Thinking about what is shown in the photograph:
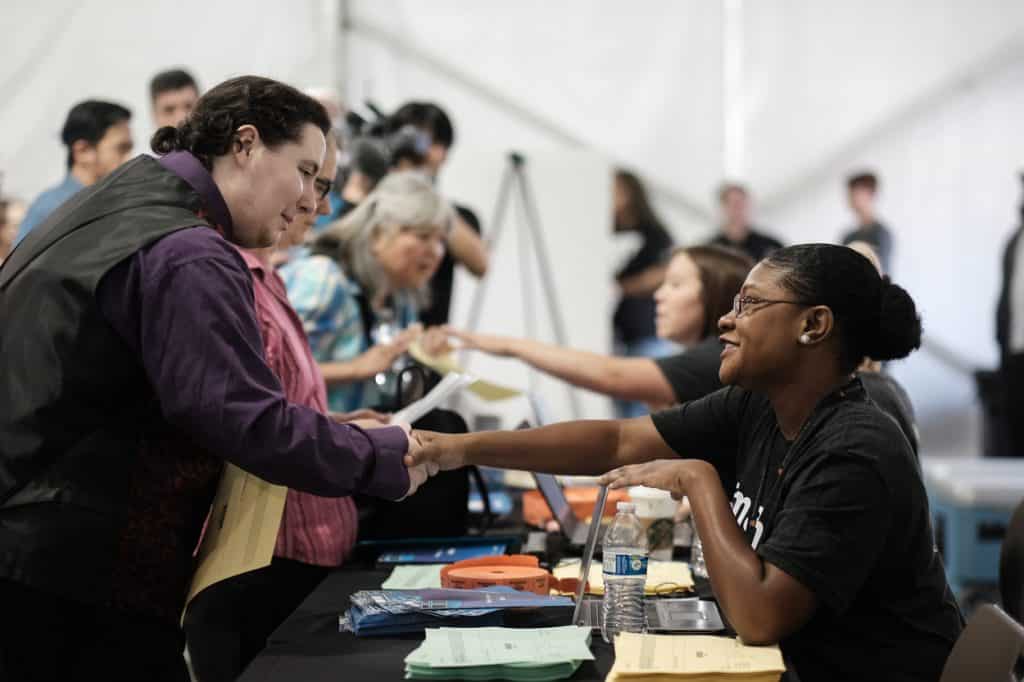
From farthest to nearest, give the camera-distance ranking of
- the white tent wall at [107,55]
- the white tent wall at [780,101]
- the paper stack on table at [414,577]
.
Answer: the white tent wall at [780,101] < the white tent wall at [107,55] < the paper stack on table at [414,577]

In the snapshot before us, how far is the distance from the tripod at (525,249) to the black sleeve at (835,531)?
488 centimetres

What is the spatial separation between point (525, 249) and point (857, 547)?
5155 millimetres

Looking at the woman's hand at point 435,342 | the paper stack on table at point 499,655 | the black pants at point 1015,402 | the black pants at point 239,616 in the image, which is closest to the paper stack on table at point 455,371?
the woman's hand at point 435,342

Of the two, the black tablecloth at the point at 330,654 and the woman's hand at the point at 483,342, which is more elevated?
the woman's hand at the point at 483,342

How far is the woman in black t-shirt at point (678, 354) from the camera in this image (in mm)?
3180

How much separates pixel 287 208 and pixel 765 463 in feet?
2.79

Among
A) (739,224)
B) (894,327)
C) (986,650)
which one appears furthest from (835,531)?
(739,224)

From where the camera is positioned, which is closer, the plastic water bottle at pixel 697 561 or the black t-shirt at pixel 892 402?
the plastic water bottle at pixel 697 561

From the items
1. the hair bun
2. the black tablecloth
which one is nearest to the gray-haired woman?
the black tablecloth

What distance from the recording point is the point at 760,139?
8.25m

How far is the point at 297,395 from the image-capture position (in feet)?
8.00

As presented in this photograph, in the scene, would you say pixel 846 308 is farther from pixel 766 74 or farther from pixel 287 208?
pixel 766 74

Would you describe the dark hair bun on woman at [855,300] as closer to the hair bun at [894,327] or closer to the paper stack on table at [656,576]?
the hair bun at [894,327]

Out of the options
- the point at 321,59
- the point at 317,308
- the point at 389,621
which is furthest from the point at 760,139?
the point at 389,621
